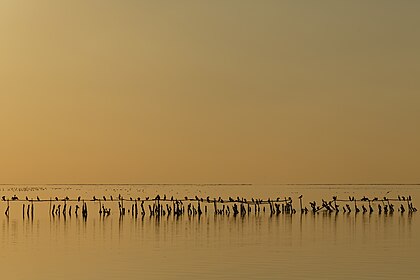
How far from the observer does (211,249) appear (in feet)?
134

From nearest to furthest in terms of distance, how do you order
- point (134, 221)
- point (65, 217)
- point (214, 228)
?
point (214, 228), point (134, 221), point (65, 217)

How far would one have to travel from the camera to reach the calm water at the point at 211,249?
105ft

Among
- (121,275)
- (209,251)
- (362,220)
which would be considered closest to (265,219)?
(362,220)

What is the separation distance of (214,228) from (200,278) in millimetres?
25711

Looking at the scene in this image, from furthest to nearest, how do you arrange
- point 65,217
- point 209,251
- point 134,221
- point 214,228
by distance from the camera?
point 65,217, point 134,221, point 214,228, point 209,251

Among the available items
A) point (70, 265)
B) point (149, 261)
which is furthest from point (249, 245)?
point (70, 265)

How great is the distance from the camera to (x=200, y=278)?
30.2m

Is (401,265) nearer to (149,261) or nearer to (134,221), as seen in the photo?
(149,261)

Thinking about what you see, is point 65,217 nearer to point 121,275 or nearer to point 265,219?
point 265,219

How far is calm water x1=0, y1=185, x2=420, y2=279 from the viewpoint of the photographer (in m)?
31.9

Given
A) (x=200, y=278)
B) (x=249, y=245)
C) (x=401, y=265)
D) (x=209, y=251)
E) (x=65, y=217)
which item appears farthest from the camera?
(x=65, y=217)

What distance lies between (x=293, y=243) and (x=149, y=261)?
35.0ft

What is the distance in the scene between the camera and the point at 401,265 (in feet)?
110

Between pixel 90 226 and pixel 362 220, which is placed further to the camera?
pixel 362 220
